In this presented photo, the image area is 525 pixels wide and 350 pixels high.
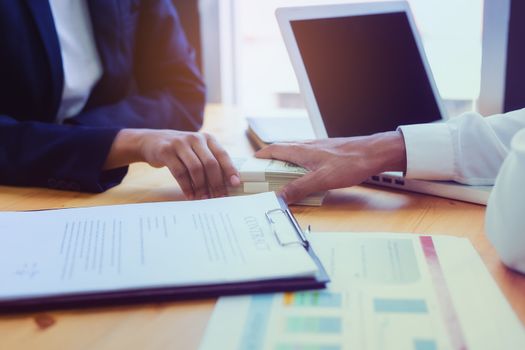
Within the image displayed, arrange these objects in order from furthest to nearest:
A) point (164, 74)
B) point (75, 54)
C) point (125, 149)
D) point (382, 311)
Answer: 1. point (164, 74)
2. point (75, 54)
3. point (125, 149)
4. point (382, 311)

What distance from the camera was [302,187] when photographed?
78cm

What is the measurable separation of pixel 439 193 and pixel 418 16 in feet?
3.74

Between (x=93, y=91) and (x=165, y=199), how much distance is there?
0.58m

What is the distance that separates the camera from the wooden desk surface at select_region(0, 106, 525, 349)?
464mm

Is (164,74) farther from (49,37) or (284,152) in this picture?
(284,152)

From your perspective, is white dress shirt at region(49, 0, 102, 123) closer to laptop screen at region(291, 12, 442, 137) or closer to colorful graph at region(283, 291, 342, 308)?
laptop screen at region(291, 12, 442, 137)

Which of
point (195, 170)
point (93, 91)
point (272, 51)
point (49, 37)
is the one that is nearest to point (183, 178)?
point (195, 170)

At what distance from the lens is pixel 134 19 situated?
1.35 m

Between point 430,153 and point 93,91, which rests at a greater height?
point 430,153

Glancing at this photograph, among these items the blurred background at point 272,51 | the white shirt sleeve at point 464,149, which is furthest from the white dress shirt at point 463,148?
the blurred background at point 272,51

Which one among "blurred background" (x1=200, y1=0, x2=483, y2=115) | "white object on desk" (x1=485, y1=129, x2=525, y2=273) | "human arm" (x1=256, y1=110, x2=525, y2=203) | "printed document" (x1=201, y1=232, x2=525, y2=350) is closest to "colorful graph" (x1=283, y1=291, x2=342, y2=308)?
"printed document" (x1=201, y1=232, x2=525, y2=350)

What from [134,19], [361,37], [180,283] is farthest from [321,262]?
[134,19]

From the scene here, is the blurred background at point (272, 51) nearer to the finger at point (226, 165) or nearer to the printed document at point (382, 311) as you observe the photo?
the finger at point (226, 165)

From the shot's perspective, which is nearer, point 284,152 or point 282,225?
point 282,225
